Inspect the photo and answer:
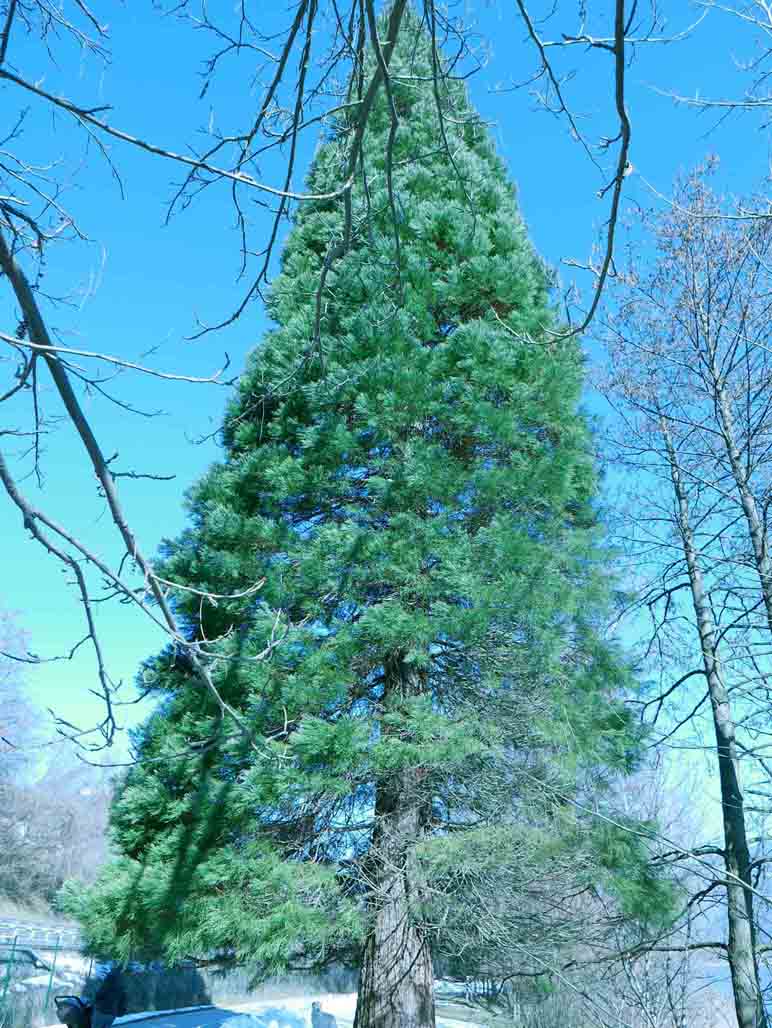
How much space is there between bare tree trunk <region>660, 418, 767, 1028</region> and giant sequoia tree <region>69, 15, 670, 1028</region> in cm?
67

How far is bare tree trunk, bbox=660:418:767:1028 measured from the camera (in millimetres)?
4637

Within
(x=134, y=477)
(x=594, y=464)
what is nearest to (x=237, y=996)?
(x=594, y=464)

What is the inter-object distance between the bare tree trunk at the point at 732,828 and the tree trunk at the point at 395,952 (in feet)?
5.92

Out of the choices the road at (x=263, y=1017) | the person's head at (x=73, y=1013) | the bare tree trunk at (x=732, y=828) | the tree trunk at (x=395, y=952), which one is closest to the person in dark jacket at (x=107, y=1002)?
the person's head at (x=73, y=1013)

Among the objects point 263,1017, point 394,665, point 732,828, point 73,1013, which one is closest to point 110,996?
point 73,1013

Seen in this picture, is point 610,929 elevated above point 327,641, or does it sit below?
below

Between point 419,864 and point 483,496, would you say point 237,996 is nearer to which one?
point 419,864

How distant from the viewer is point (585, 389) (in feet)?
20.8

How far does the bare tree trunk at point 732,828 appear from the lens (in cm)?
464

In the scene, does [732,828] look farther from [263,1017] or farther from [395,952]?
[263,1017]

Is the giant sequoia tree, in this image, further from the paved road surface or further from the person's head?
the paved road surface

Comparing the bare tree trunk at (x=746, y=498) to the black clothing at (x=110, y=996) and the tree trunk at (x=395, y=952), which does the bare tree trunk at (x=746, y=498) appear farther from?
the black clothing at (x=110, y=996)

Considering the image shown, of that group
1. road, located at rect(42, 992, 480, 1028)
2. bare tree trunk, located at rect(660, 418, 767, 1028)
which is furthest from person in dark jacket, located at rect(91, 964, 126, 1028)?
bare tree trunk, located at rect(660, 418, 767, 1028)

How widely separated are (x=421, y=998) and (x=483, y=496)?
308 cm
